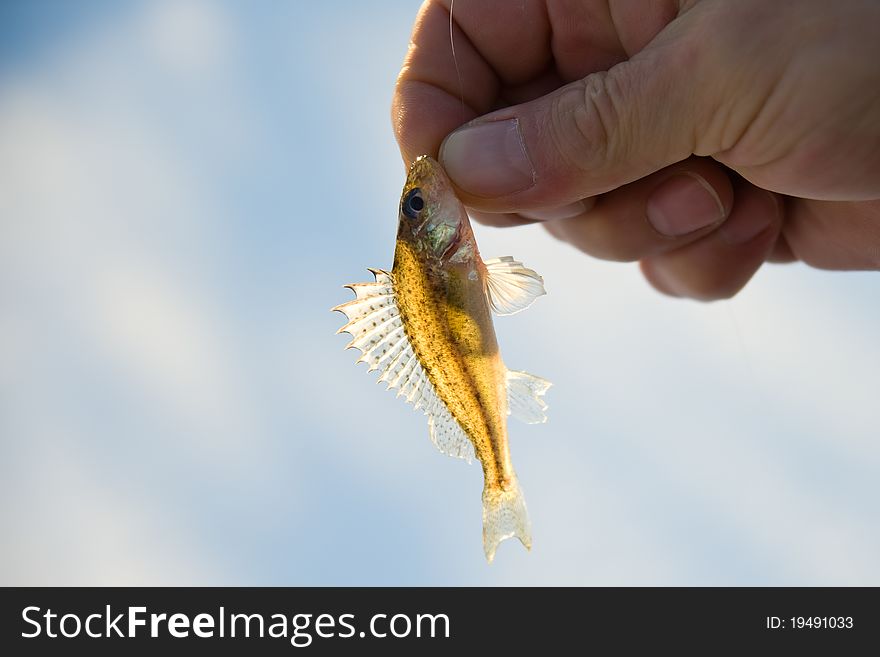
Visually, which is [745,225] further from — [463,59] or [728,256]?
[463,59]

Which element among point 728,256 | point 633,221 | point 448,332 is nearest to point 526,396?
point 448,332

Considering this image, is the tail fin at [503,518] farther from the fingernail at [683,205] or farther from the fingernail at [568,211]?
the fingernail at [683,205]

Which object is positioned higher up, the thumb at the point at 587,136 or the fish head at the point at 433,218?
the thumb at the point at 587,136

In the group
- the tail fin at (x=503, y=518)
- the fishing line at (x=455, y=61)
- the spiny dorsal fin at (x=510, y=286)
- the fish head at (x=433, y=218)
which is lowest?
the tail fin at (x=503, y=518)

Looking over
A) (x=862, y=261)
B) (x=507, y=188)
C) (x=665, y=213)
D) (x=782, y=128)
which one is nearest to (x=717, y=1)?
(x=782, y=128)

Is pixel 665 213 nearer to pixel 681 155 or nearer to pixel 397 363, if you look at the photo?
pixel 681 155

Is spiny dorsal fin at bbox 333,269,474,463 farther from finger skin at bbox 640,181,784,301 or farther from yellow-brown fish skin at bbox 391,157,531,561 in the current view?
finger skin at bbox 640,181,784,301

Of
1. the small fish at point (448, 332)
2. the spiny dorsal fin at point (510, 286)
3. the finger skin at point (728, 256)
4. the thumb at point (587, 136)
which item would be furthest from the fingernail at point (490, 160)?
the finger skin at point (728, 256)

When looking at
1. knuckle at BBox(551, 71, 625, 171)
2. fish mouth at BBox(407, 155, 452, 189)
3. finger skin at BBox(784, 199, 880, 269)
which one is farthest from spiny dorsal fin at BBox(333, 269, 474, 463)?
finger skin at BBox(784, 199, 880, 269)
